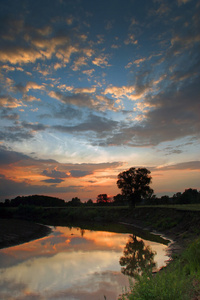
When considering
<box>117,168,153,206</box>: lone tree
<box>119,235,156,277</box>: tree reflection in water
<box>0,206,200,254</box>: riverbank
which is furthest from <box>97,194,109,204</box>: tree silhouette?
<box>119,235,156,277</box>: tree reflection in water

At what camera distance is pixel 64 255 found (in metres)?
18.7

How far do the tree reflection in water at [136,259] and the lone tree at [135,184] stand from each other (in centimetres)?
3576

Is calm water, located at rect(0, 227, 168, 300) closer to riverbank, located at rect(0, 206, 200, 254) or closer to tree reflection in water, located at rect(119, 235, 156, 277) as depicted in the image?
tree reflection in water, located at rect(119, 235, 156, 277)

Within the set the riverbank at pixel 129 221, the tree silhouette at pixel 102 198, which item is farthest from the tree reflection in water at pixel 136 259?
the tree silhouette at pixel 102 198

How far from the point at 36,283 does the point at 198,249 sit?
9.21 m

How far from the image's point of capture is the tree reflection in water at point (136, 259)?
13880 mm

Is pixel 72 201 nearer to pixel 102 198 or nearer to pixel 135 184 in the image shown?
pixel 102 198

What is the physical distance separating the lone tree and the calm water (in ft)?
124

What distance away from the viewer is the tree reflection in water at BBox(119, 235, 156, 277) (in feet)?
45.5

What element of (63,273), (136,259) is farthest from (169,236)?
(63,273)

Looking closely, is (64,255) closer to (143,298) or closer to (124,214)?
(143,298)

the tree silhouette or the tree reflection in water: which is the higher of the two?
the tree silhouette

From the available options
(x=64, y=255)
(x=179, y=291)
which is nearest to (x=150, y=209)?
(x=64, y=255)

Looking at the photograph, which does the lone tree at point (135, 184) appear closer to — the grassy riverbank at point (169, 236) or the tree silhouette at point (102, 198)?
the grassy riverbank at point (169, 236)
